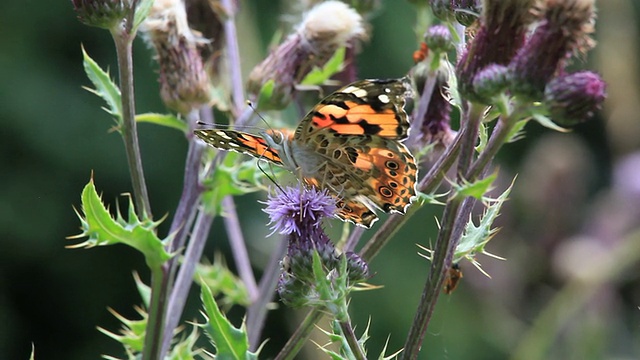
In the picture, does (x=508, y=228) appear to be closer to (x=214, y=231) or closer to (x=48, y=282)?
(x=214, y=231)

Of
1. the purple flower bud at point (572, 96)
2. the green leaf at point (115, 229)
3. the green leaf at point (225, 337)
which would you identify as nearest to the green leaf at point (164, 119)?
the green leaf at point (115, 229)

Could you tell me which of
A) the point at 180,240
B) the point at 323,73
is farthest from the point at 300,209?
the point at 323,73

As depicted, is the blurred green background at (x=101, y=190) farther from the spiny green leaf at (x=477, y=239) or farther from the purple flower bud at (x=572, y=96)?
the purple flower bud at (x=572, y=96)

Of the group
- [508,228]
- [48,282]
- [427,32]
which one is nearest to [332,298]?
[427,32]

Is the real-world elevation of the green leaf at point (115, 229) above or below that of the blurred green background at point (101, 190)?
above

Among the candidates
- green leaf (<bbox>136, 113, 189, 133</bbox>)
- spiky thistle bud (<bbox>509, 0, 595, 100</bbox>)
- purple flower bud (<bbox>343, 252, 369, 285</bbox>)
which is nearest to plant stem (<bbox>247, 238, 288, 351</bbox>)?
green leaf (<bbox>136, 113, 189, 133</bbox>)

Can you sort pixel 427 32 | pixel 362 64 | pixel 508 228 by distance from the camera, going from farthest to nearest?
pixel 362 64 < pixel 508 228 < pixel 427 32

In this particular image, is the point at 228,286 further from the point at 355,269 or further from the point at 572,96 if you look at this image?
the point at 572,96
